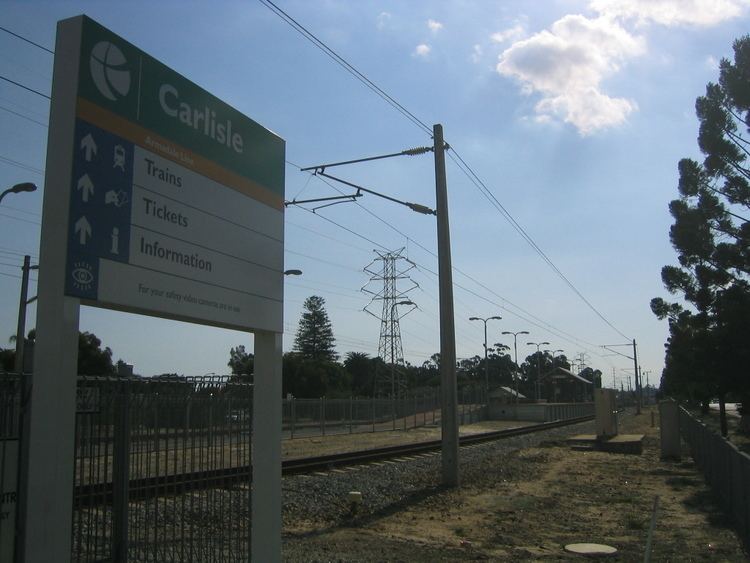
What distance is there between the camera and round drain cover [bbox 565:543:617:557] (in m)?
10.0

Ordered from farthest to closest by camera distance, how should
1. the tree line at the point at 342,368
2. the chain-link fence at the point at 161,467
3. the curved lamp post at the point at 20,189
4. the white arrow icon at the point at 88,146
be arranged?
the tree line at the point at 342,368 → the curved lamp post at the point at 20,189 → the chain-link fence at the point at 161,467 → the white arrow icon at the point at 88,146

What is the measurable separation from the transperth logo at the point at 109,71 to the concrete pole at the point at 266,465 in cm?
293

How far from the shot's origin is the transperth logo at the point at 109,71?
5.52 metres

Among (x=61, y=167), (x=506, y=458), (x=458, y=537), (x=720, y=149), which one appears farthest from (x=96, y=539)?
(x=720, y=149)

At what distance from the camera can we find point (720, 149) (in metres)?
34.7

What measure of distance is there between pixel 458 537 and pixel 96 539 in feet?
21.9

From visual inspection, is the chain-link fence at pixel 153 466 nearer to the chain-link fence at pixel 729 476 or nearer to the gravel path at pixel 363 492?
the gravel path at pixel 363 492

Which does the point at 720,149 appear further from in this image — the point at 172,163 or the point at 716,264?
the point at 172,163

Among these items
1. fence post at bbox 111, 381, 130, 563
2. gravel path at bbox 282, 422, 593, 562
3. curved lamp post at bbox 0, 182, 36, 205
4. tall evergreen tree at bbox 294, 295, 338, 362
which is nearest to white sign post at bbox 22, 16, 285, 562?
fence post at bbox 111, 381, 130, 563

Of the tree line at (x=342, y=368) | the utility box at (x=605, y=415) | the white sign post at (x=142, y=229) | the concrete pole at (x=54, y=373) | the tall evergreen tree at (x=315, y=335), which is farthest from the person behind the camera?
the tall evergreen tree at (x=315, y=335)

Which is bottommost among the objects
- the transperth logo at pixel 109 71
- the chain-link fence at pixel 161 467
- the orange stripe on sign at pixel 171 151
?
the chain-link fence at pixel 161 467

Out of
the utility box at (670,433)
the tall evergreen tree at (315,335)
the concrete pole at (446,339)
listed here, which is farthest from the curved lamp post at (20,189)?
the tall evergreen tree at (315,335)

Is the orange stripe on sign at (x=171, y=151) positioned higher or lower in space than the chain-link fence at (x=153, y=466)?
higher

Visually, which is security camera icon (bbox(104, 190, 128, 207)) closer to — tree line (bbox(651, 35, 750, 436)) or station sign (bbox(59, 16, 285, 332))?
station sign (bbox(59, 16, 285, 332))
